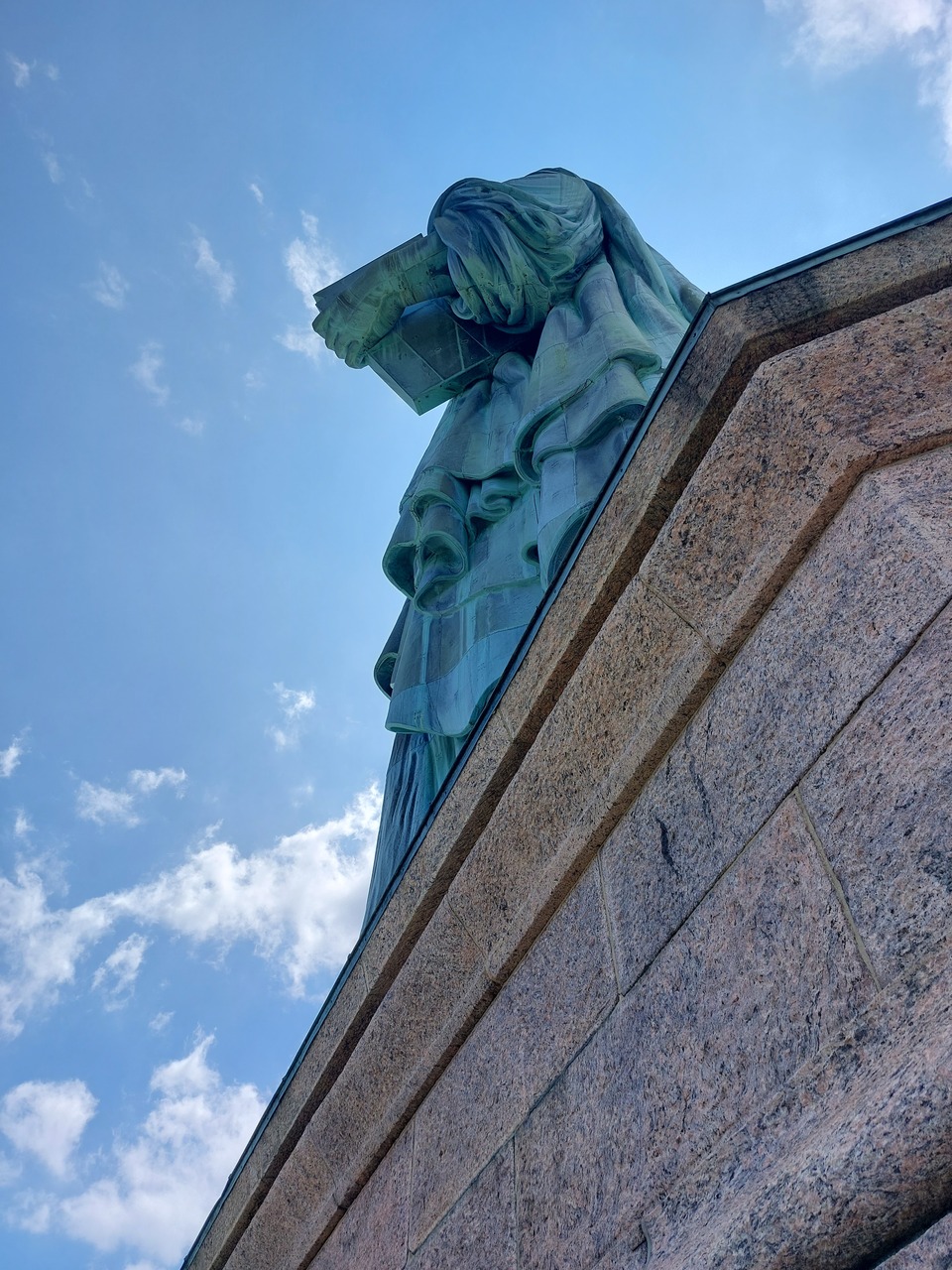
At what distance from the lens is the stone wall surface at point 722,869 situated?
1.68 metres

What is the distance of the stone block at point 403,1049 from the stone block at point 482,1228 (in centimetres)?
47

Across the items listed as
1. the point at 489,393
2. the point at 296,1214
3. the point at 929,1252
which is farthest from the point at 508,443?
the point at 929,1252

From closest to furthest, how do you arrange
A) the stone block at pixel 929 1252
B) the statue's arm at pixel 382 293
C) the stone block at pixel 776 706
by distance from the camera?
the stone block at pixel 929 1252
the stone block at pixel 776 706
the statue's arm at pixel 382 293

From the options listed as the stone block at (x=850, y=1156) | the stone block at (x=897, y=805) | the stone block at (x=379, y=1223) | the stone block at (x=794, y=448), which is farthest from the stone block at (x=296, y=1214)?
the stone block at (x=897, y=805)

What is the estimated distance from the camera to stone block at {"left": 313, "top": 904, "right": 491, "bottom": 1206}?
3205mm

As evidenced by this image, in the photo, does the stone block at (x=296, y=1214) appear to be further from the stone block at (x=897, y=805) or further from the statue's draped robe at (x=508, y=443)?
the stone block at (x=897, y=805)

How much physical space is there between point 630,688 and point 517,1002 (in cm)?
90

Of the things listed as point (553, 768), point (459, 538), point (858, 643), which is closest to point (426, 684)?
point (459, 538)

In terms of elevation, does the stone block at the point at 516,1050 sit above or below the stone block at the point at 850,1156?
above

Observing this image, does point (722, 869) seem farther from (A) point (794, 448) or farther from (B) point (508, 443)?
(B) point (508, 443)

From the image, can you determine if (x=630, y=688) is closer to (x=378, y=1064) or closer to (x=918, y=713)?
(x=918, y=713)

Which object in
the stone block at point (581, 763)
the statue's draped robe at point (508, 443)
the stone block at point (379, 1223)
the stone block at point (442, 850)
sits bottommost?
the stone block at point (379, 1223)

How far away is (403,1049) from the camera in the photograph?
3.43 meters

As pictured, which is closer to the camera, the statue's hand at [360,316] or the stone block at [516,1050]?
the stone block at [516,1050]
